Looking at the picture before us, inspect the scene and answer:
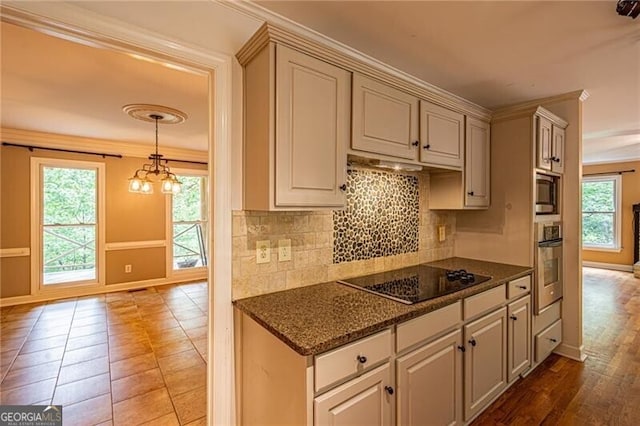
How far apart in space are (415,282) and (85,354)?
3.05 meters

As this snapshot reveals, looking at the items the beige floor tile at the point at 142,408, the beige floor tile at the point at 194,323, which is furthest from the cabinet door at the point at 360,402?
the beige floor tile at the point at 194,323

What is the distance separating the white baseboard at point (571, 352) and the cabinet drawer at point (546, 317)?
0.29 metres

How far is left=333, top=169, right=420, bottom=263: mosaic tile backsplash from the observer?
2.09 metres

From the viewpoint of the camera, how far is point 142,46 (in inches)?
52.9

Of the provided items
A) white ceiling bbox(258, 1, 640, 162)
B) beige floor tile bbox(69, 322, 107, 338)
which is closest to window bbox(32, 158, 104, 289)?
beige floor tile bbox(69, 322, 107, 338)

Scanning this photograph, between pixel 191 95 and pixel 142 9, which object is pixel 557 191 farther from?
pixel 191 95

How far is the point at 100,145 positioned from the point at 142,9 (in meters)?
4.27

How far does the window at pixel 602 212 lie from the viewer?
6387 millimetres

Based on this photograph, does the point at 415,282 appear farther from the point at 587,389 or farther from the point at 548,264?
the point at 587,389

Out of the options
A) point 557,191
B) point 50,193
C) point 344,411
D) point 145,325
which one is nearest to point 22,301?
point 50,193

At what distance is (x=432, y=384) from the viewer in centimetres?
159

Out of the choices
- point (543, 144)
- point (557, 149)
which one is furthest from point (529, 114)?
point (557, 149)

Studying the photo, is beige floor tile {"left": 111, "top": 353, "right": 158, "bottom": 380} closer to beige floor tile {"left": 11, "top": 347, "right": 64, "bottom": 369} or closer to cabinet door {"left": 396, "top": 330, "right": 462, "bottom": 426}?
beige floor tile {"left": 11, "top": 347, "right": 64, "bottom": 369}

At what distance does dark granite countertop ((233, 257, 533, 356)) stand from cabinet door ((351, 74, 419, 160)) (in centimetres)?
84
